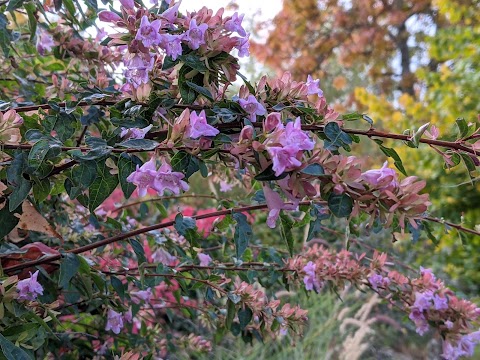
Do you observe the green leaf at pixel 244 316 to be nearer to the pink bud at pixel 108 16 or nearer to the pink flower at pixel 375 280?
the pink flower at pixel 375 280

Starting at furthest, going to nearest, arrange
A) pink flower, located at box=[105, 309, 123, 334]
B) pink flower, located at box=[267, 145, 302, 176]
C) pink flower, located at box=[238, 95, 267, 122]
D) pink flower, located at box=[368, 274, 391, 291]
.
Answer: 1. pink flower, located at box=[368, 274, 391, 291]
2. pink flower, located at box=[105, 309, 123, 334]
3. pink flower, located at box=[238, 95, 267, 122]
4. pink flower, located at box=[267, 145, 302, 176]

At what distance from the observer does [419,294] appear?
A: 1.05m

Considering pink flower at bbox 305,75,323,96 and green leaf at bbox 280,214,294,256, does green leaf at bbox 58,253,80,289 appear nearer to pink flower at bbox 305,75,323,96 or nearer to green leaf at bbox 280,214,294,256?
green leaf at bbox 280,214,294,256

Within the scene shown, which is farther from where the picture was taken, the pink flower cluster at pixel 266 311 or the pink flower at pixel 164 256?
the pink flower at pixel 164 256

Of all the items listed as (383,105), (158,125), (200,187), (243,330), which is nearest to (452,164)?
(158,125)

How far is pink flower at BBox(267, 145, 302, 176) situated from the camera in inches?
18.4

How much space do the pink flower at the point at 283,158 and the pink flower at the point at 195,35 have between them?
0.18 metres

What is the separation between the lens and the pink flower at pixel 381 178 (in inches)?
20.2

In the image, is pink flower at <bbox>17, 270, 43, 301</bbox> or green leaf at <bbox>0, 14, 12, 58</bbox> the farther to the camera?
green leaf at <bbox>0, 14, 12, 58</bbox>

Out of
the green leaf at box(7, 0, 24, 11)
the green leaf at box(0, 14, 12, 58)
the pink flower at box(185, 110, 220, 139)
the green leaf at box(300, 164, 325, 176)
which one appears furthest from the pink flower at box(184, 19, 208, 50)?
the green leaf at box(0, 14, 12, 58)

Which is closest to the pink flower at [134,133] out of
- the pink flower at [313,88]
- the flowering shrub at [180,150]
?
the flowering shrub at [180,150]

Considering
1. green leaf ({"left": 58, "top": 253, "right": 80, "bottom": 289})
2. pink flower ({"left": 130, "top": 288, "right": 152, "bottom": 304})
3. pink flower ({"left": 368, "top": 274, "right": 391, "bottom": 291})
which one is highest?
pink flower ({"left": 368, "top": 274, "right": 391, "bottom": 291})

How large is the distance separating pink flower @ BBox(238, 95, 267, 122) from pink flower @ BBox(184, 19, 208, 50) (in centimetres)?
8

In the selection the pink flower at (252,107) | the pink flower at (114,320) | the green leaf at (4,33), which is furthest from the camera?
the pink flower at (114,320)
